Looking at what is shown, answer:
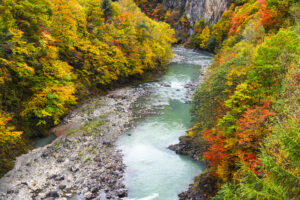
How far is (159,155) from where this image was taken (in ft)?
57.1

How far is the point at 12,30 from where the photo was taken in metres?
14.7

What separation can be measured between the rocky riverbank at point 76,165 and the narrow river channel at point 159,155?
1011 mm

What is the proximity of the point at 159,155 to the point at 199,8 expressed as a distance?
95707 millimetres

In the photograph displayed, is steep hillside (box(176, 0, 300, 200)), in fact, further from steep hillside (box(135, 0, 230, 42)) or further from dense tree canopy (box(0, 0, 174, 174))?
steep hillside (box(135, 0, 230, 42))

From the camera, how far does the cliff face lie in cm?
8494

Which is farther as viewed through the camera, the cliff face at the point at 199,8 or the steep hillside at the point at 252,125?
the cliff face at the point at 199,8

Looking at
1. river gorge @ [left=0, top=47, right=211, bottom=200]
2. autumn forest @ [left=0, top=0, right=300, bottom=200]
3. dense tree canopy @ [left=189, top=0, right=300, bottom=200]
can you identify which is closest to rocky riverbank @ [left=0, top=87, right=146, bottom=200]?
river gorge @ [left=0, top=47, right=211, bottom=200]

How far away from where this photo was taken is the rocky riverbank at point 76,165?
12.6 metres

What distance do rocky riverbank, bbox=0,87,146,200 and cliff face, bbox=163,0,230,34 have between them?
8045 centimetres

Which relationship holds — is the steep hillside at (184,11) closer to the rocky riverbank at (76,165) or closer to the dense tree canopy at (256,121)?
the dense tree canopy at (256,121)

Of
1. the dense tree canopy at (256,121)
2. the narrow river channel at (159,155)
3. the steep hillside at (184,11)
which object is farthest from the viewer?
the steep hillside at (184,11)

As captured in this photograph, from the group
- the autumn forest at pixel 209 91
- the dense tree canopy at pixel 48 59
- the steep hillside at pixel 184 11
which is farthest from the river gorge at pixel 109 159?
the steep hillside at pixel 184 11

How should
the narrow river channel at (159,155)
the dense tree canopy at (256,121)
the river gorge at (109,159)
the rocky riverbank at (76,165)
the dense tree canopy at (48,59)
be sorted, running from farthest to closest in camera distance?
the dense tree canopy at (48,59) → the narrow river channel at (159,155) → the river gorge at (109,159) → the rocky riverbank at (76,165) → the dense tree canopy at (256,121)

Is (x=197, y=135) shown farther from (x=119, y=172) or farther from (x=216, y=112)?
(x=119, y=172)
